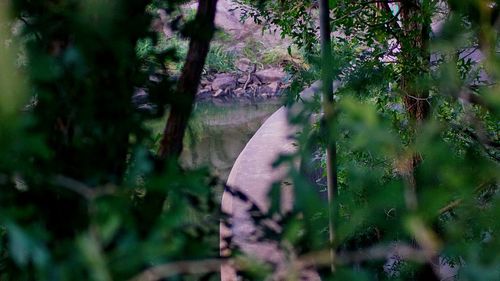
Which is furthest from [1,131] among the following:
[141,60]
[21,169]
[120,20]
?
[141,60]

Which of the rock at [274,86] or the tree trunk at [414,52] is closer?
the tree trunk at [414,52]

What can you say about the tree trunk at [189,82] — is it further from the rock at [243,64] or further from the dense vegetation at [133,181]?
the rock at [243,64]

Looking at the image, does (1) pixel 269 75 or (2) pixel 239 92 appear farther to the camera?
(1) pixel 269 75

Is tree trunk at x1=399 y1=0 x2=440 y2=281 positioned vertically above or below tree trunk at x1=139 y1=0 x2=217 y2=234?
above

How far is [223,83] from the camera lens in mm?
12023

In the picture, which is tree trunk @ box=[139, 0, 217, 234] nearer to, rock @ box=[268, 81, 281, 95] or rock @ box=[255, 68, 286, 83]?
rock @ box=[268, 81, 281, 95]

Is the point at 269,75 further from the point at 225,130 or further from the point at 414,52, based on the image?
the point at 414,52

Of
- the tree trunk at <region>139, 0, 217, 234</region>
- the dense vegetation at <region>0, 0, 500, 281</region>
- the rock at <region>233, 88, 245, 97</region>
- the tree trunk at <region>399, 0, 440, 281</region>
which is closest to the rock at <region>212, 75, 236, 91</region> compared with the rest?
the rock at <region>233, 88, 245, 97</region>

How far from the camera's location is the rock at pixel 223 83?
12.0 metres

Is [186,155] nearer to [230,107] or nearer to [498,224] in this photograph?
[230,107]

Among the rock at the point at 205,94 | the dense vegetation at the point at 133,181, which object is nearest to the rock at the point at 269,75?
the rock at the point at 205,94

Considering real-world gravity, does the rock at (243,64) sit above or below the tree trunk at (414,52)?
above

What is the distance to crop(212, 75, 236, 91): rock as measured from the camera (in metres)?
12.0

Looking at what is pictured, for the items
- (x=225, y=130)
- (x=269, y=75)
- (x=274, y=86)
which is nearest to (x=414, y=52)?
(x=225, y=130)
